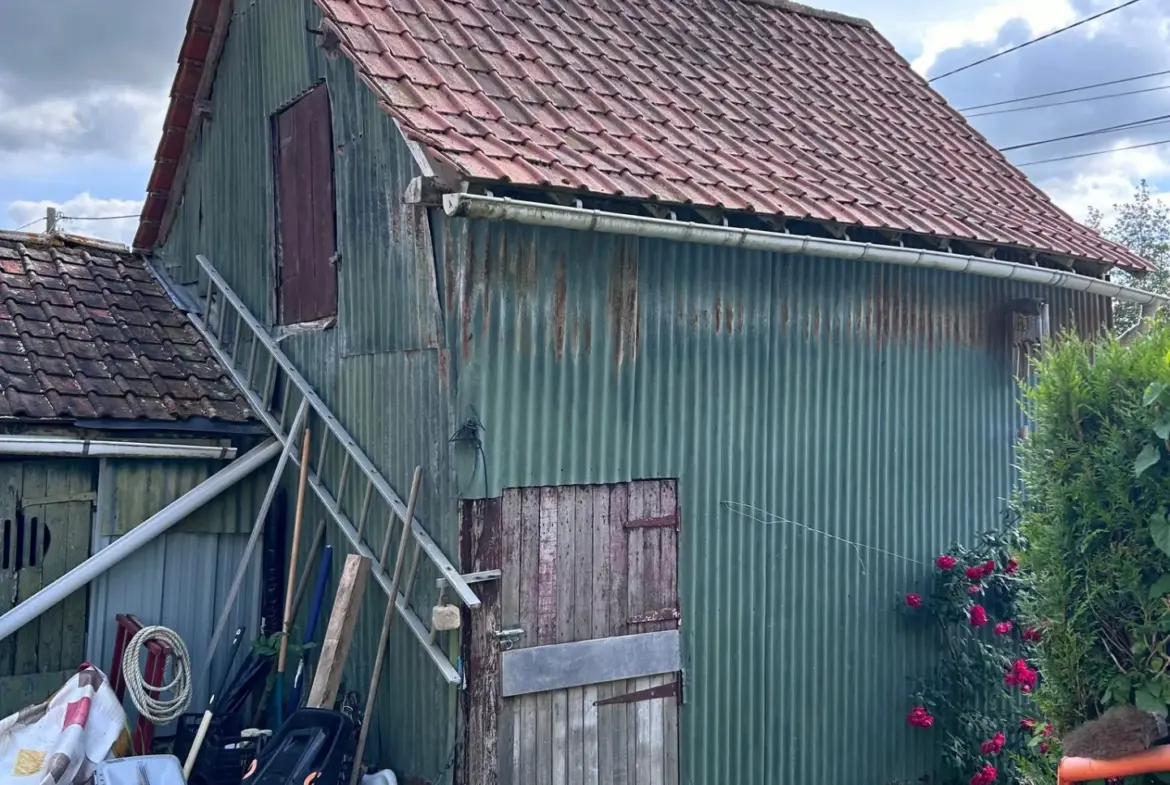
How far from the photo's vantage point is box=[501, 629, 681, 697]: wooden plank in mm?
6051

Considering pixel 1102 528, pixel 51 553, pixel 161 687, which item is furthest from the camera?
pixel 51 553

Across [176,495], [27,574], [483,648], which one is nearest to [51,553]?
[27,574]

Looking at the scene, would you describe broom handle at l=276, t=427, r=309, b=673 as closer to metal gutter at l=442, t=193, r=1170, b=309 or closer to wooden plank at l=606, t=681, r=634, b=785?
wooden plank at l=606, t=681, r=634, b=785

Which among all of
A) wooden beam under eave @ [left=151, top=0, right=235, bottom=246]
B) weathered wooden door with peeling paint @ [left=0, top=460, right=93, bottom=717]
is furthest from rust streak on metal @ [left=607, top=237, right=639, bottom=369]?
wooden beam under eave @ [left=151, top=0, right=235, bottom=246]

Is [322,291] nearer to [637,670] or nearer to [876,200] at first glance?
[637,670]

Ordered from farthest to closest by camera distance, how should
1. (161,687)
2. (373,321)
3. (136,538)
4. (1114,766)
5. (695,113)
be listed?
(695,113)
(136,538)
(161,687)
(373,321)
(1114,766)

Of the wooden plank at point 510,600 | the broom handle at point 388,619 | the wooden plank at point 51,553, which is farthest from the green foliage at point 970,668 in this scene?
the wooden plank at point 51,553

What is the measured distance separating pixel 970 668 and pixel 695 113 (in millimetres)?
4746

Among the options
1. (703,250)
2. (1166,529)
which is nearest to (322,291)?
(703,250)

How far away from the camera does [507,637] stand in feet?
19.9

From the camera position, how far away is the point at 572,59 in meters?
7.90

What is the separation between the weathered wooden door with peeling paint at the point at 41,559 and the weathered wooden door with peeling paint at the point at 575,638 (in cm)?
324

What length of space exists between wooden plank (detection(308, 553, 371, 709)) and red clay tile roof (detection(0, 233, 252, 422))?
215 centimetres

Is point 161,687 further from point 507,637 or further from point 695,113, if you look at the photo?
point 695,113
